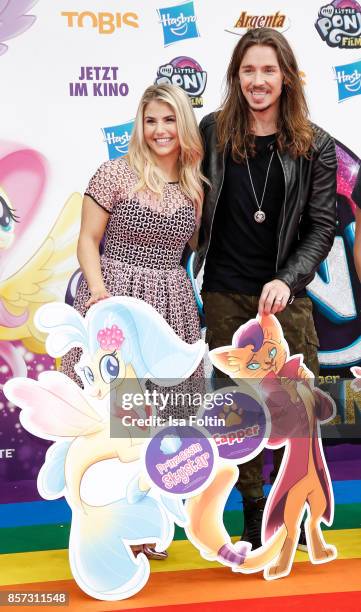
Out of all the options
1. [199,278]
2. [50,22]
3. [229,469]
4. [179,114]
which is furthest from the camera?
[199,278]

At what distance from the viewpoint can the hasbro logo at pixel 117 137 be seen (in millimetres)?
3520

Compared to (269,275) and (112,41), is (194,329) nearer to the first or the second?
(269,275)

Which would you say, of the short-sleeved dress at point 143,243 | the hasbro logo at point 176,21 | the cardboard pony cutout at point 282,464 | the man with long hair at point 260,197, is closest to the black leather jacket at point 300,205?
the man with long hair at point 260,197

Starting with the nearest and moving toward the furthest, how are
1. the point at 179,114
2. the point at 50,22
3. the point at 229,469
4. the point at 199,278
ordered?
the point at 229,469 < the point at 179,114 < the point at 50,22 < the point at 199,278

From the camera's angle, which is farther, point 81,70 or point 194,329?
point 81,70

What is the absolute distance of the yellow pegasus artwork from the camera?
348 centimetres

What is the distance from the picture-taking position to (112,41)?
3.48 meters

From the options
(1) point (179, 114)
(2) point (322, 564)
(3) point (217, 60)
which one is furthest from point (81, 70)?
(2) point (322, 564)

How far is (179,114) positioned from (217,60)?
0.93 metres

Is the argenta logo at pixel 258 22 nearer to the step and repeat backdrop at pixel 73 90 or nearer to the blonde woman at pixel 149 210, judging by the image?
the step and repeat backdrop at pixel 73 90

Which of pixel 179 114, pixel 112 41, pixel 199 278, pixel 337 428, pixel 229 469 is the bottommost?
pixel 337 428

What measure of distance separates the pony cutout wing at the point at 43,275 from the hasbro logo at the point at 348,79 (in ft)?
3.80

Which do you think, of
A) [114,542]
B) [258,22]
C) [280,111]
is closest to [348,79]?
[258,22]

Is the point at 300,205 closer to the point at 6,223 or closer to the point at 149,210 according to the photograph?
the point at 149,210
